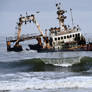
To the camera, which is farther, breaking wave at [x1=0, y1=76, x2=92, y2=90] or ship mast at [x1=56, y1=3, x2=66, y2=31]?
ship mast at [x1=56, y1=3, x2=66, y2=31]

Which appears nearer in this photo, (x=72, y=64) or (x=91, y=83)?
(x=91, y=83)

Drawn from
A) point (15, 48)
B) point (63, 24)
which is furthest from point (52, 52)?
point (15, 48)

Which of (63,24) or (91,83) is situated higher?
(63,24)

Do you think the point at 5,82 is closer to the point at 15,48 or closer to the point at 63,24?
the point at 63,24

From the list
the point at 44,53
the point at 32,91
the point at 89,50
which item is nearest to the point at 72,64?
the point at 32,91

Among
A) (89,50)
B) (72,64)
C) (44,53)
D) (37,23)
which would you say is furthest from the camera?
(37,23)

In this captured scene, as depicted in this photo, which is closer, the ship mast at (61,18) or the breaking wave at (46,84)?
the breaking wave at (46,84)

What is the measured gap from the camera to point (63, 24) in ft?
164

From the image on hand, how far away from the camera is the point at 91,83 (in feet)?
61.1

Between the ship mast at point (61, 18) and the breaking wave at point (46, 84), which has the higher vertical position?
the ship mast at point (61, 18)

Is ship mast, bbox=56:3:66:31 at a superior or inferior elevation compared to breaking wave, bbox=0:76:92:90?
superior

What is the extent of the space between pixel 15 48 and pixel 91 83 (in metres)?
38.6

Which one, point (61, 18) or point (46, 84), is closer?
point (46, 84)

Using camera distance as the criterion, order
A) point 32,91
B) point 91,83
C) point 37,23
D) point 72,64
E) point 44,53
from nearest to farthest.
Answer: point 32,91 → point 91,83 → point 72,64 → point 44,53 → point 37,23
